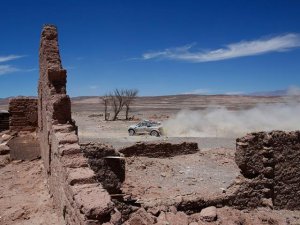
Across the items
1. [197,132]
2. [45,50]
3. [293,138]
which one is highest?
[45,50]

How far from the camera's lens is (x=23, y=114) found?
1570 cm

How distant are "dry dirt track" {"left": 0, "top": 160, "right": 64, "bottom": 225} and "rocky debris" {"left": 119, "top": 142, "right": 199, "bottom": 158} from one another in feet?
35.4

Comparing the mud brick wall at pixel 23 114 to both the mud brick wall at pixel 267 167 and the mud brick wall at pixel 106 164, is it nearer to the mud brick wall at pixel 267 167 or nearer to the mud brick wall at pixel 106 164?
the mud brick wall at pixel 106 164

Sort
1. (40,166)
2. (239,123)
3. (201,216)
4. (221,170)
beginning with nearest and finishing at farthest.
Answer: (201,216)
(40,166)
(221,170)
(239,123)

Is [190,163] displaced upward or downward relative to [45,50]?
downward

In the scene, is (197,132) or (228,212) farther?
(197,132)

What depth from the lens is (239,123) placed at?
167ft

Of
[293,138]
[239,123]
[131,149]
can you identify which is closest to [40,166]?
[293,138]

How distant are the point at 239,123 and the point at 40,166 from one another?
136 feet

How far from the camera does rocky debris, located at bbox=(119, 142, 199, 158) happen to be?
23.1 meters

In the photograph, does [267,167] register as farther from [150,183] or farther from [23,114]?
[23,114]

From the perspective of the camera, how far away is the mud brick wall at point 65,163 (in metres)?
5.85

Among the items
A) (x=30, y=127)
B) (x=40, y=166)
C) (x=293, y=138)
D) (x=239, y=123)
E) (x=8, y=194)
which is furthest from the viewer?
(x=239, y=123)

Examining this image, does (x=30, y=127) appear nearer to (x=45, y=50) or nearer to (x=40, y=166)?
(x=40, y=166)
